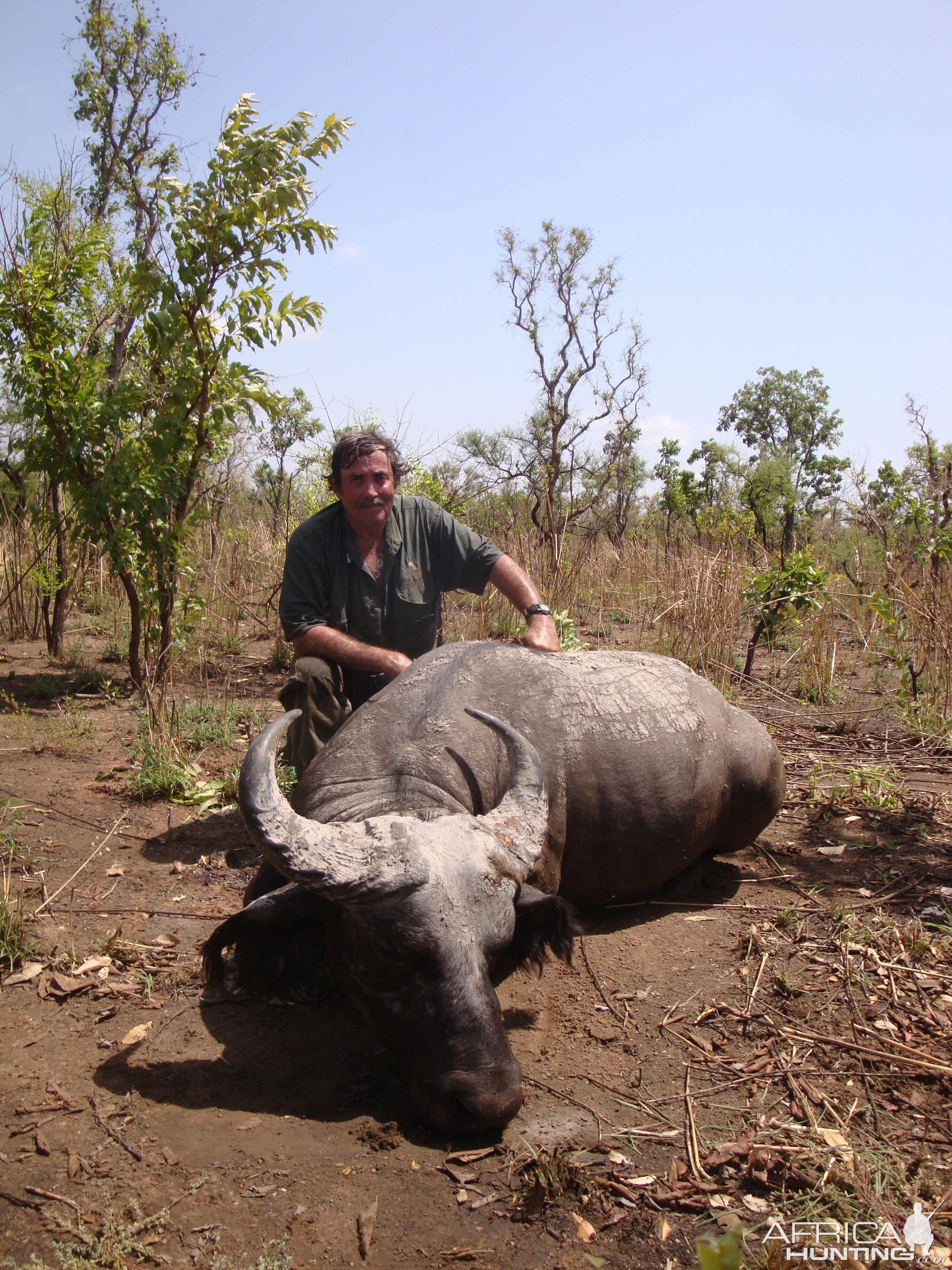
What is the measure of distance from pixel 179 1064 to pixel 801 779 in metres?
4.01

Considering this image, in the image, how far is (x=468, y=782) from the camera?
3.23 meters

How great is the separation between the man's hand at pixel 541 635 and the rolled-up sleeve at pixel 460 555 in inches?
23.9

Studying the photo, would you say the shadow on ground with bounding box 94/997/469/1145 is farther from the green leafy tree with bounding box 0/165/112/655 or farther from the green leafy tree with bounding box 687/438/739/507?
the green leafy tree with bounding box 687/438/739/507

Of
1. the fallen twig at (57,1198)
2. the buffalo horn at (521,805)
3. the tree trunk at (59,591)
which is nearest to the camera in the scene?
the fallen twig at (57,1198)

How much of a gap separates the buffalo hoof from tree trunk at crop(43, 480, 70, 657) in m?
6.08

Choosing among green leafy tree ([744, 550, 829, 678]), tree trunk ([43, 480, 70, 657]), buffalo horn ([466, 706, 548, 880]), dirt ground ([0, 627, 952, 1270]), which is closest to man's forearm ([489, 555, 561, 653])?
buffalo horn ([466, 706, 548, 880])

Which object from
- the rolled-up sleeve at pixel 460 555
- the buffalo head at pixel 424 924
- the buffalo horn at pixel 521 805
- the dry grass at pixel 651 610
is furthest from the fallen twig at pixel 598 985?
the dry grass at pixel 651 610

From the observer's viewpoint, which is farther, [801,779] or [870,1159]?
[801,779]

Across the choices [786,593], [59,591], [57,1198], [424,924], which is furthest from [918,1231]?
[59,591]

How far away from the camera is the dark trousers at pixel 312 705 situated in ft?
13.9

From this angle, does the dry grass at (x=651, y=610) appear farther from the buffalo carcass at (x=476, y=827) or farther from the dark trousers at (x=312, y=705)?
the buffalo carcass at (x=476, y=827)

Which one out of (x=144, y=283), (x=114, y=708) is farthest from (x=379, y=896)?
(x=114, y=708)

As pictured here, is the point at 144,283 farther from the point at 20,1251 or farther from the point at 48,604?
the point at 20,1251

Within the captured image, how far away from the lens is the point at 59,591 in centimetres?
749
